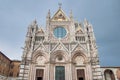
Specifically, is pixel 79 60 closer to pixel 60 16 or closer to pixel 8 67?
pixel 60 16

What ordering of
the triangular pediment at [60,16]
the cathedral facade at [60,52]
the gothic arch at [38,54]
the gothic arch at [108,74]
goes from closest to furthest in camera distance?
the cathedral facade at [60,52] < the gothic arch at [38,54] < the gothic arch at [108,74] < the triangular pediment at [60,16]

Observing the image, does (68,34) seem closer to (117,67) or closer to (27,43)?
(27,43)

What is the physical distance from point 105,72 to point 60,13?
16.4 m

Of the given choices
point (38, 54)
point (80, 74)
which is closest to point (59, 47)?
point (38, 54)

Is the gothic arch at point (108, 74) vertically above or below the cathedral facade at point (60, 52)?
below

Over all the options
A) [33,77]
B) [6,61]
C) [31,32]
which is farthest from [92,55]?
[6,61]

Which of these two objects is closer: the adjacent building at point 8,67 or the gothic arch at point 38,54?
the gothic arch at point 38,54

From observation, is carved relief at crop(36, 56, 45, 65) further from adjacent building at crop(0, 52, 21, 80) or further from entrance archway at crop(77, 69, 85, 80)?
adjacent building at crop(0, 52, 21, 80)

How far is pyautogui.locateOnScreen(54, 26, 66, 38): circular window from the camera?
26.5m

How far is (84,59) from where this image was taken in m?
24.0

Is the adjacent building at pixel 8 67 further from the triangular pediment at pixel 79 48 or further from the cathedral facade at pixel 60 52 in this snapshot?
the triangular pediment at pixel 79 48

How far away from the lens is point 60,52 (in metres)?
24.5

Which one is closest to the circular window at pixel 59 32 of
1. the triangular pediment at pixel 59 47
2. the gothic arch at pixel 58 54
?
the triangular pediment at pixel 59 47

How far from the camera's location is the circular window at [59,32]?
26453 mm
